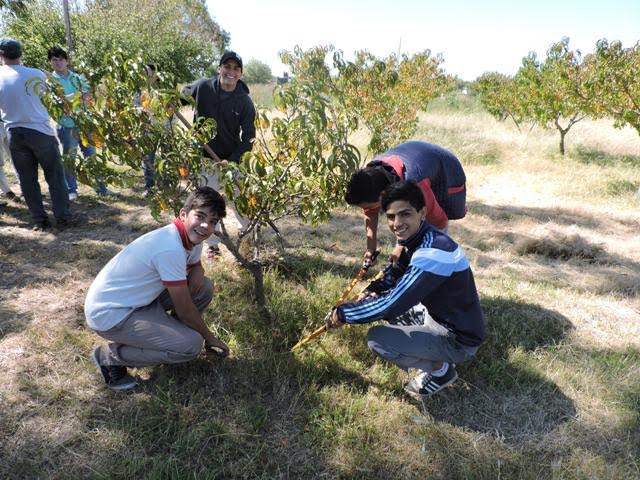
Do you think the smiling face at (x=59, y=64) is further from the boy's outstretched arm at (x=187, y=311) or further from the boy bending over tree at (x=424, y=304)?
the boy bending over tree at (x=424, y=304)

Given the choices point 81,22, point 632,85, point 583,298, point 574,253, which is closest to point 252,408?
point 583,298

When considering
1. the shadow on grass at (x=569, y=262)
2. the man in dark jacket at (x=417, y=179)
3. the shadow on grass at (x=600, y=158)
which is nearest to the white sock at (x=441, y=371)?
the man in dark jacket at (x=417, y=179)

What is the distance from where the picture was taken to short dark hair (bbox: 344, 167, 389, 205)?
7.71ft

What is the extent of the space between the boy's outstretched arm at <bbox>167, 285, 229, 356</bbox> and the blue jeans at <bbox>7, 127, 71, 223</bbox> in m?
2.91

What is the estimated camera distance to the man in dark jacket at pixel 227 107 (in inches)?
128

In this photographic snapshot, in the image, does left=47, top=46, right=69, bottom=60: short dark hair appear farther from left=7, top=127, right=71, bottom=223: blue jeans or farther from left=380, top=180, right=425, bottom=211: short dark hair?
left=380, top=180, right=425, bottom=211: short dark hair

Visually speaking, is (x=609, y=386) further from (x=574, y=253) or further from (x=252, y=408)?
(x=574, y=253)

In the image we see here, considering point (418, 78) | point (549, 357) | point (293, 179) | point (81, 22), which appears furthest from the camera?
point (81, 22)

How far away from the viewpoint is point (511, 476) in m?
1.84

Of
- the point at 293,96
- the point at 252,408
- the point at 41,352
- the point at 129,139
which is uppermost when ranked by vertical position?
the point at 293,96

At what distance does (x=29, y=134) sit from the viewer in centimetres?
385

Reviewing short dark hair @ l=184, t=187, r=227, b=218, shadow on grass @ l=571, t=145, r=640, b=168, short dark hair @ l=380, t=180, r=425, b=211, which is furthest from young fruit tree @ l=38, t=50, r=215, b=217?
shadow on grass @ l=571, t=145, r=640, b=168

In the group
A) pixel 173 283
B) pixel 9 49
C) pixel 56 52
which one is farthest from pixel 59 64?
pixel 173 283

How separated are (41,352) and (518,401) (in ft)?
9.17
